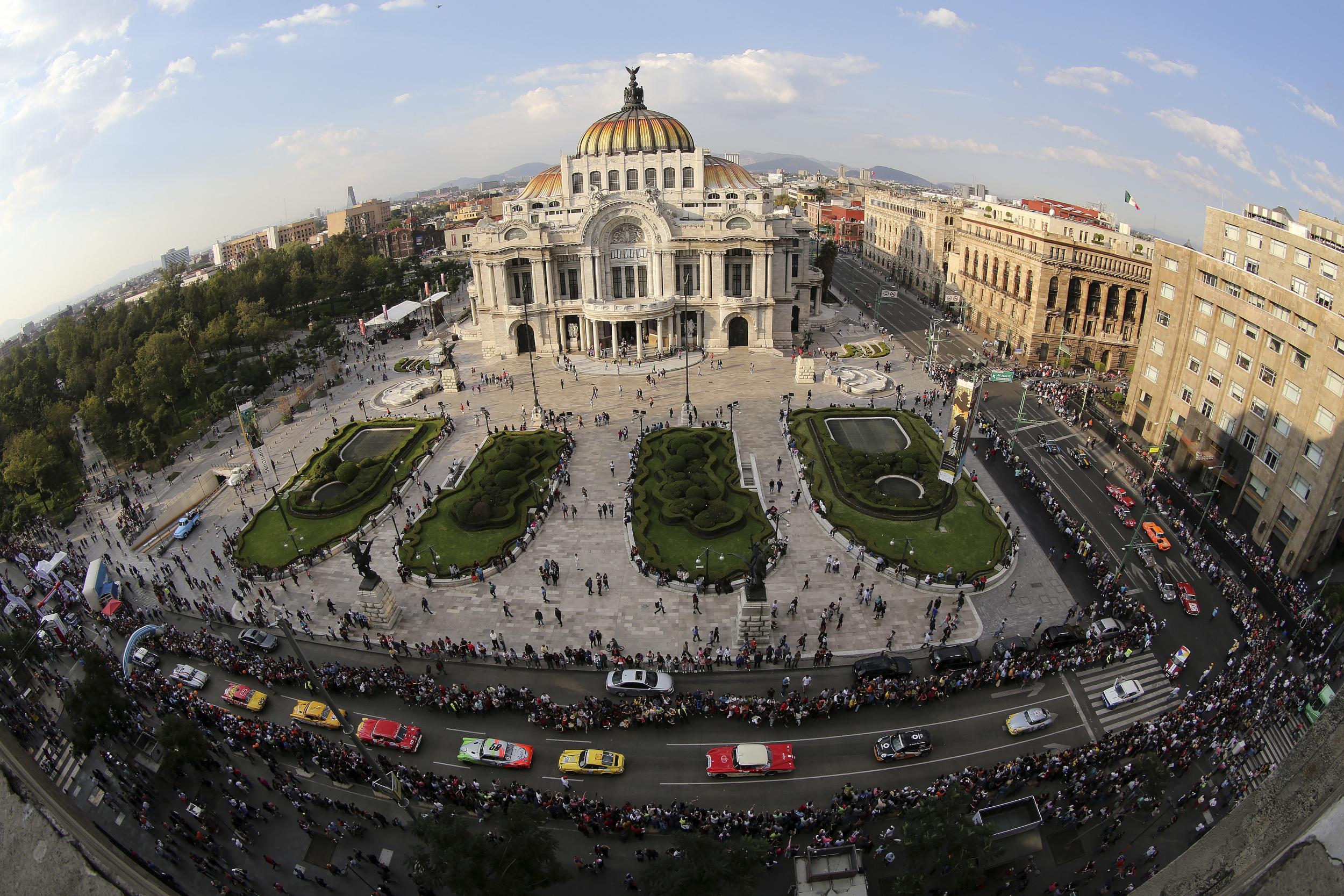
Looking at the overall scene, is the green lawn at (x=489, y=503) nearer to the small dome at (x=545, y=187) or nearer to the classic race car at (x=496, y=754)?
the classic race car at (x=496, y=754)

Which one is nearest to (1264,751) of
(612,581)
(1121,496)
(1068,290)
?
(1121,496)

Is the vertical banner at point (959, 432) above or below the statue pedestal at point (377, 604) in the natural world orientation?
above

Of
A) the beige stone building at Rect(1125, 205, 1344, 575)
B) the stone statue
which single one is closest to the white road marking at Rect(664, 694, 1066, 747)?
the stone statue

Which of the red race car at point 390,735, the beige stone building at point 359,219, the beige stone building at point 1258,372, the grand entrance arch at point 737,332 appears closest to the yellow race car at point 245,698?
the red race car at point 390,735

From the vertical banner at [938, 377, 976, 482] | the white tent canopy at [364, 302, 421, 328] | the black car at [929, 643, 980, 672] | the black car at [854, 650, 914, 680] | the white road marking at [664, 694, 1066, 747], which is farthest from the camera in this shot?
the white tent canopy at [364, 302, 421, 328]

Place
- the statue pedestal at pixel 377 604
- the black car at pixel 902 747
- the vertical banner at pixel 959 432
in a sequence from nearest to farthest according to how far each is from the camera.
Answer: the black car at pixel 902 747
the vertical banner at pixel 959 432
the statue pedestal at pixel 377 604

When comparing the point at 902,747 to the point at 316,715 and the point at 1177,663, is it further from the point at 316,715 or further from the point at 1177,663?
the point at 316,715

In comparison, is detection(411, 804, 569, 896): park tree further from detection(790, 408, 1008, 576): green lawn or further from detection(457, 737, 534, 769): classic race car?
detection(790, 408, 1008, 576): green lawn
